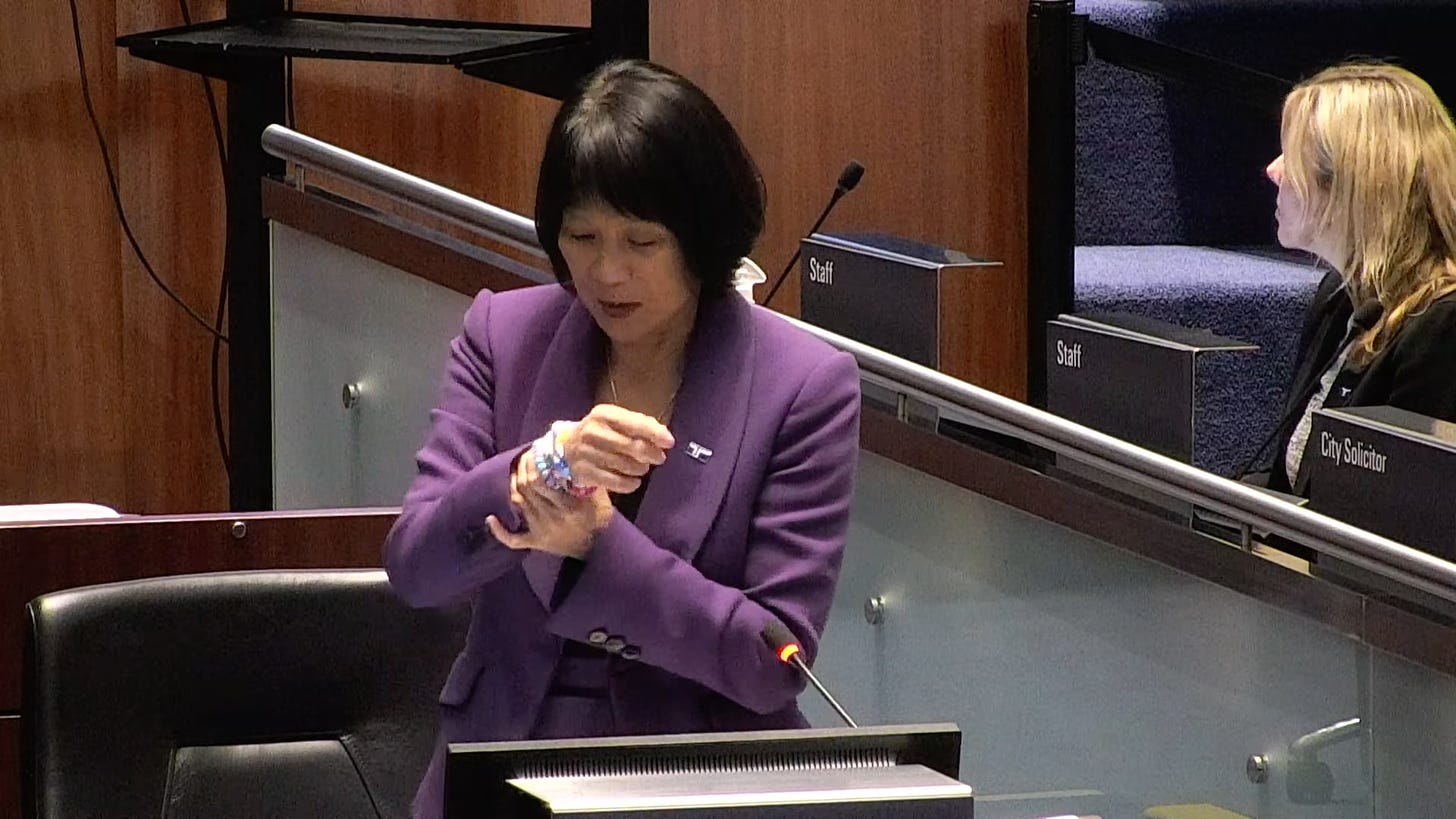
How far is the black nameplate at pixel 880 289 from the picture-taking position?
2820 mm

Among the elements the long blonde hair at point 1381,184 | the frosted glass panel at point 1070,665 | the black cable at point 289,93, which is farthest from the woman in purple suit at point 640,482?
the black cable at point 289,93

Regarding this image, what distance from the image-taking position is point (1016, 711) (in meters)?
2.47

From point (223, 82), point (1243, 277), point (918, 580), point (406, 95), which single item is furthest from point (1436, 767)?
point (223, 82)

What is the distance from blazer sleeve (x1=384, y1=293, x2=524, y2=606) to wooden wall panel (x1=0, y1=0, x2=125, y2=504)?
9.08 feet

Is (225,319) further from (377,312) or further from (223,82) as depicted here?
(377,312)

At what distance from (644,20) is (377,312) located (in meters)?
0.60

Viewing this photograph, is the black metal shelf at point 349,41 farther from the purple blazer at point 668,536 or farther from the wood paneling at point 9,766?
the purple blazer at point 668,536

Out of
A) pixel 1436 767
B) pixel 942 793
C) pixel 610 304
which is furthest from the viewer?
pixel 1436 767

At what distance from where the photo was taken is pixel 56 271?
168 inches

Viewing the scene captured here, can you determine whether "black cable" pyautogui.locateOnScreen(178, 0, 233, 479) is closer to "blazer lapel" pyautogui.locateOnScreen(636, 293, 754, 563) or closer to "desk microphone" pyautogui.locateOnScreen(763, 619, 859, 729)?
"blazer lapel" pyautogui.locateOnScreen(636, 293, 754, 563)

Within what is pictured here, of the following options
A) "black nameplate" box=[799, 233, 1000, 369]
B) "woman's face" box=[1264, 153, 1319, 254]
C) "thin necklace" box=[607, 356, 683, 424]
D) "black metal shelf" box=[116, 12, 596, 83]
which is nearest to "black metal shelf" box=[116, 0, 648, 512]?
"black metal shelf" box=[116, 12, 596, 83]

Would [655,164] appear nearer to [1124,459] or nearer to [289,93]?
[1124,459]

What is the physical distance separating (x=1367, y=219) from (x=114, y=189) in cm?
235

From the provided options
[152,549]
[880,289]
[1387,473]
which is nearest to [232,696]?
[152,549]
